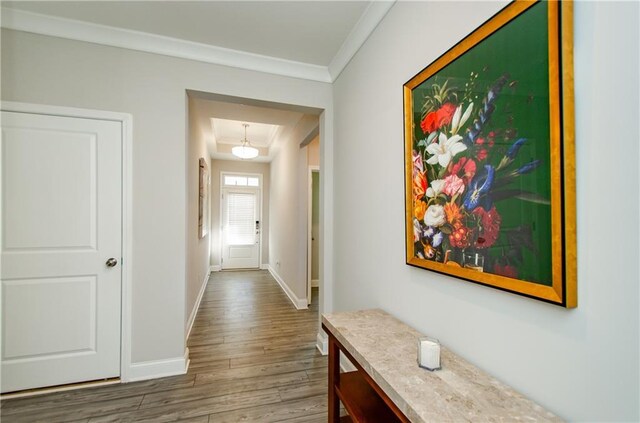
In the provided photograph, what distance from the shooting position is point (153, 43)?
7.18ft

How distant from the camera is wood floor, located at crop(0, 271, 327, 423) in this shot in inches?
70.1

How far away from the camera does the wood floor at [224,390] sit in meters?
1.78

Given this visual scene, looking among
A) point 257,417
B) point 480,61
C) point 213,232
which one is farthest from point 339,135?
point 213,232

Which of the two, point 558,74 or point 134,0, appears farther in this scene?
point 134,0

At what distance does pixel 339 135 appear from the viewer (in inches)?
97.0

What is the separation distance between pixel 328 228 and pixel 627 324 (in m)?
2.03

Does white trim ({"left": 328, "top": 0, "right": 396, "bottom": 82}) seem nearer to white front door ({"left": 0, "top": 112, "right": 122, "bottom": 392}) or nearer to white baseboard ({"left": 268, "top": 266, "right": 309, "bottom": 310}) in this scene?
white front door ({"left": 0, "top": 112, "right": 122, "bottom": 392})

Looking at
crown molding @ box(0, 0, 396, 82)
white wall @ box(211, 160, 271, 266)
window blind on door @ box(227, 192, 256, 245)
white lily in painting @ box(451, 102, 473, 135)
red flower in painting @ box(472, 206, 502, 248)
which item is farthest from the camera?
window blind on door @ box(227, 192, 256, 245)

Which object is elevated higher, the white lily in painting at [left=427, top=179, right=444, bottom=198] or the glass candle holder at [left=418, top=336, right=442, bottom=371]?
the white lily in painting at [left=427, top=179, right=444, bottom=198]

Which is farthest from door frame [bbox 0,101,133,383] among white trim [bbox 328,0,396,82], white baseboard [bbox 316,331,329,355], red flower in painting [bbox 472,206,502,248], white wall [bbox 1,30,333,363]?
red flower in painting [bbox 472,206,502,248]

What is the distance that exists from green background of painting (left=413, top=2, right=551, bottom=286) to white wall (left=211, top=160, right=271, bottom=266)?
5.99 metres

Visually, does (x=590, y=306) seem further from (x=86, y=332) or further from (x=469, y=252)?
(x=86, y=332)

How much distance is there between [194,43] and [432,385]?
108 inches

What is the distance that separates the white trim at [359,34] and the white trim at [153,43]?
207 millimetres
